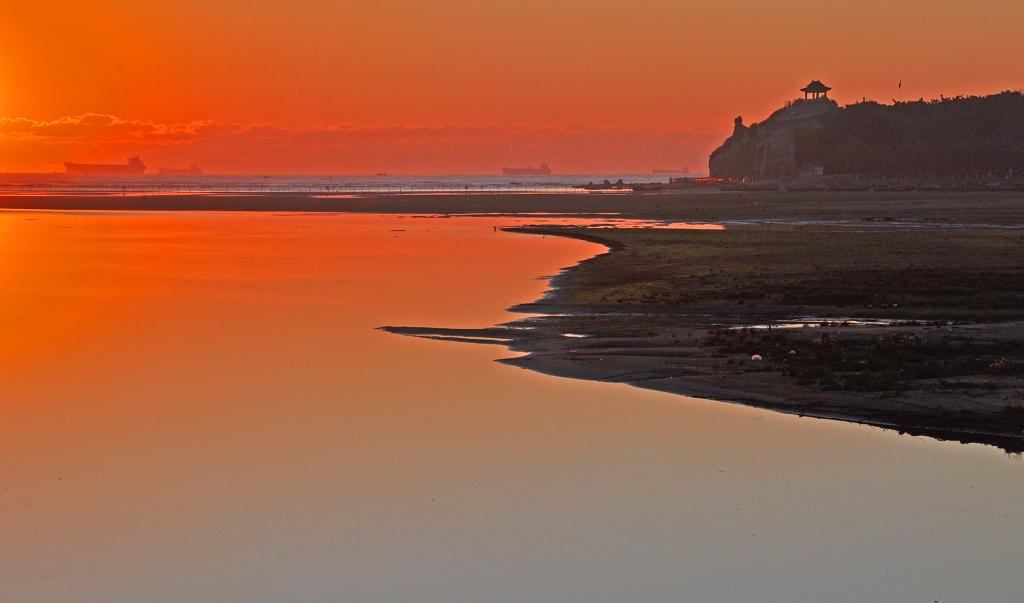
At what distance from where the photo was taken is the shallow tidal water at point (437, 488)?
1053 cm

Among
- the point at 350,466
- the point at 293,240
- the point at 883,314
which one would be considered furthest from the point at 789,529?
the point at 293,240

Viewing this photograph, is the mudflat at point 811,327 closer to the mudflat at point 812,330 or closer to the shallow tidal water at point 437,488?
the mudflat at point 812,330

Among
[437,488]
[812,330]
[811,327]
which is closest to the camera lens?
[437,488]

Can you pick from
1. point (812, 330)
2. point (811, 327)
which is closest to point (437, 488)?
point (812, 330)

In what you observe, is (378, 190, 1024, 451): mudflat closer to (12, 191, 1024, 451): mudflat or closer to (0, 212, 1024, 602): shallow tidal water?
(12, 191, 1024, 451): mudflat

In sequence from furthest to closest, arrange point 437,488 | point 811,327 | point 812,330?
point 811,327, point 812,330, point 437,488

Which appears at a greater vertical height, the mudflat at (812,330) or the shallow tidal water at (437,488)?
the mudflat at (812,330)

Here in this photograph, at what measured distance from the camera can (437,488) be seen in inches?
536

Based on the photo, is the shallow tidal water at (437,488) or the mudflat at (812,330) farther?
the mudflat at (812,330)

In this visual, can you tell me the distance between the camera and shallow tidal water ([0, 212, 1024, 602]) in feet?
34.6

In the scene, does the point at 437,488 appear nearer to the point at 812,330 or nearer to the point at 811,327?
the point at 812,330

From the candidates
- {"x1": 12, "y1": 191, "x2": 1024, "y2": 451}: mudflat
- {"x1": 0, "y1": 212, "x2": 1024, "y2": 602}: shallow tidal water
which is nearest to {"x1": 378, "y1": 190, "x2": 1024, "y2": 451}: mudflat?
{"x1": 12, "y1": 191, "x2": 1024, "y2": 451}: mudflat

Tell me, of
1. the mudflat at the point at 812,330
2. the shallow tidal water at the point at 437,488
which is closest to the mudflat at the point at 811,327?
the mudflat at the point at 812,330

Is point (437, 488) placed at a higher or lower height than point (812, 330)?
lower
